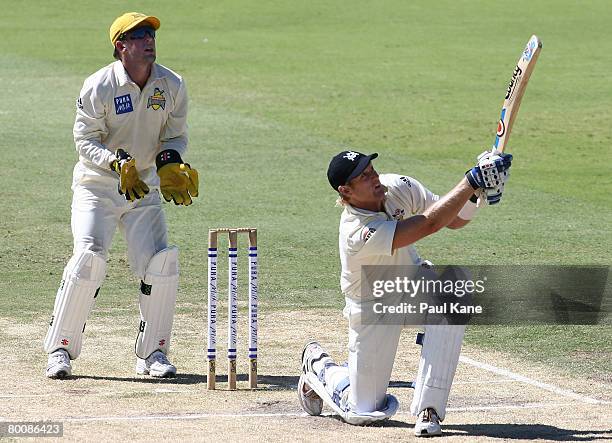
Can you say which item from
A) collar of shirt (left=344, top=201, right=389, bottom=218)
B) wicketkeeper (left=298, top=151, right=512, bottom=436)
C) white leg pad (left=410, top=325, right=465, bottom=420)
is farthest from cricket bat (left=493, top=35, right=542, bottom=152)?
white leg pad (left=410, top=325, right=465, bottom=420)

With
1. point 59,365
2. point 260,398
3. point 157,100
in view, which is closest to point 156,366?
point 59,365

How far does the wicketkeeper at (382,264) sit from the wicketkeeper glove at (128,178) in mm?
1579

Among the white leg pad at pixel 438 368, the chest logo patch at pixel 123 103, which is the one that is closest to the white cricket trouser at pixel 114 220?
the chest logo patch at pixel 123 103

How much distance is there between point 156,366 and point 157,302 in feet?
1.44

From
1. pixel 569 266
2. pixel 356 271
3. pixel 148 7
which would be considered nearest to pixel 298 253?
pixel 569 266

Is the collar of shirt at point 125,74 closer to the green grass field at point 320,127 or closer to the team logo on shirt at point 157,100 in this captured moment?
the team logo on shirt at point 157,100

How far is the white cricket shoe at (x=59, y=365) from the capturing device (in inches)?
335

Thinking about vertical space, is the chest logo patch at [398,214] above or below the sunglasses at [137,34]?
below

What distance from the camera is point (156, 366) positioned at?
8617 mm

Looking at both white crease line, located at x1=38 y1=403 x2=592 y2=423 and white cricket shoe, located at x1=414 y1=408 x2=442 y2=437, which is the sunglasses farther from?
white cricket shoe, located at x1=414 y1=408 x2=442 y2=437

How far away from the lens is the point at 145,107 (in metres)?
8.90

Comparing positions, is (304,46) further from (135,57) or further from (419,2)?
(135,57)

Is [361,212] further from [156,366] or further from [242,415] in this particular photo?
[156,366]

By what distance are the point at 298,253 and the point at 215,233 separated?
166 inches
